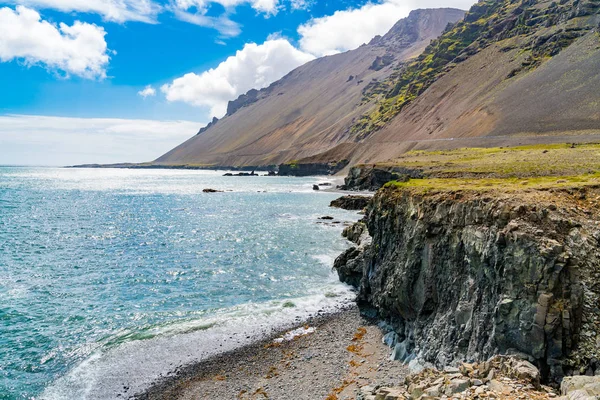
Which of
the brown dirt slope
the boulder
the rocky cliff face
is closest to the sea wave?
the rocky cliff face

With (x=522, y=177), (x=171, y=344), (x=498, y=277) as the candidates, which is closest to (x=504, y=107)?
(x=522, y=177)

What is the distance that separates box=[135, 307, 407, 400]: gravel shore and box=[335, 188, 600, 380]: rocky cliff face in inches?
79.2

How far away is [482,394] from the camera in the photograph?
11.3 metres

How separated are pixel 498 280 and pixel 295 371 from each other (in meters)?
11.6

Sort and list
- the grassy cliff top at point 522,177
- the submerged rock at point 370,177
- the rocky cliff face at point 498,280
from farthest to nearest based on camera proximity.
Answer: the submerged rock at point 370,177 < the grassy cliff top at point 522,177 < the rocky cliff face at point 498,280

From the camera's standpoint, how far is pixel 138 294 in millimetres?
33562

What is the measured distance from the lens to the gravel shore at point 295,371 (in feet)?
63.6

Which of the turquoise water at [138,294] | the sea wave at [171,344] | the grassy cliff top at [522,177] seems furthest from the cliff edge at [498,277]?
the turquoise water at [138,294]

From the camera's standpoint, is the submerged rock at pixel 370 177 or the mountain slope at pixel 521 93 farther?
the mountain slope at pixel 521 93

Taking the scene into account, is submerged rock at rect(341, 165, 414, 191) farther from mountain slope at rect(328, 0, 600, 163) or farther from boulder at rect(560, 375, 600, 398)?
boulder at rect(560, 375, 600, 398)

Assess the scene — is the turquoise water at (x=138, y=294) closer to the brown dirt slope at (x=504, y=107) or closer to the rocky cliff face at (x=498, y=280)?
the rocky cliff face at (x=498, y=280)

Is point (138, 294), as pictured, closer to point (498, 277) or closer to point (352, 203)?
point (498, 277)

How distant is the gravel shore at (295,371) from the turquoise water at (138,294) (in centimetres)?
157

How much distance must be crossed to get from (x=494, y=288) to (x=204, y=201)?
9643 centimetres
